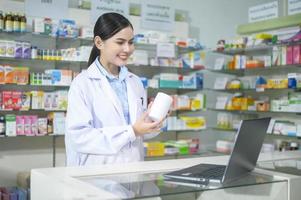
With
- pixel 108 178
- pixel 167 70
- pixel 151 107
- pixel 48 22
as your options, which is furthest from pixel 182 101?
pixel 108 178

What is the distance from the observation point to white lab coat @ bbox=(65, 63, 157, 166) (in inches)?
84.7

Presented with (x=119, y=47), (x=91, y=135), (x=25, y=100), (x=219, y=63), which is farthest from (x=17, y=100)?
(x=219, y=63)

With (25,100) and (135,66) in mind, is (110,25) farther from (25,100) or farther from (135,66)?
(135,66)

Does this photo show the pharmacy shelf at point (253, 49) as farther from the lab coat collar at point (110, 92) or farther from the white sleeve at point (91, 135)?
the white sleeve at point (91, 135)

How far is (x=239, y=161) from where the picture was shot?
1.66 metres

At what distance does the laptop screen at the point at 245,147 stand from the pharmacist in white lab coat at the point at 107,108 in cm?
50

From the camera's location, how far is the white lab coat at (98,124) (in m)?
2.15

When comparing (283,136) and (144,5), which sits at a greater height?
(144,5)

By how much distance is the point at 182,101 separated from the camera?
5.60 m

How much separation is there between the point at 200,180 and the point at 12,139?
3622 mm

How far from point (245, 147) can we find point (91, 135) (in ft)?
2.74

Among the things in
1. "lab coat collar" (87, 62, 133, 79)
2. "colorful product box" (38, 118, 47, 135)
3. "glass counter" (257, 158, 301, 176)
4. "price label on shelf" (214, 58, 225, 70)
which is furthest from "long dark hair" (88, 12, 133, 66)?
"price label on shelf" (214, 58, 225, 70)

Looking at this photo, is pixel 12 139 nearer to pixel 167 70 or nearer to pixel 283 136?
pixel 167 70

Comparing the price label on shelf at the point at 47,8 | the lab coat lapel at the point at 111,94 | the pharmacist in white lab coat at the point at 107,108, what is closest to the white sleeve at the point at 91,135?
the pharmacist in white lab coat at the point at 107,108
